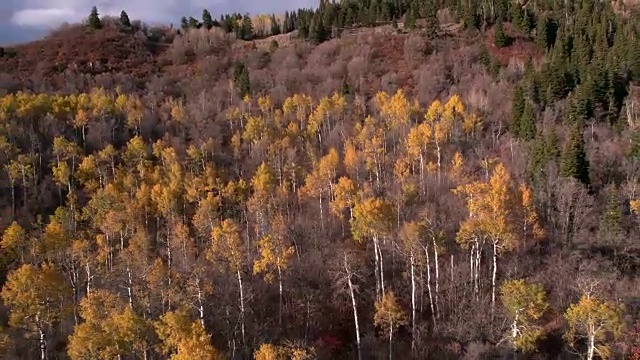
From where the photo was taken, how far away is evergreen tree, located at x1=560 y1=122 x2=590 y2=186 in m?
51.3

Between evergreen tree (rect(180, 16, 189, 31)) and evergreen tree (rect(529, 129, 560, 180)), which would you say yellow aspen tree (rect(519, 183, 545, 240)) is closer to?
evergreen tree (rect(529, 129, 560, 180))

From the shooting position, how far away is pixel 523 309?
30.6 metres

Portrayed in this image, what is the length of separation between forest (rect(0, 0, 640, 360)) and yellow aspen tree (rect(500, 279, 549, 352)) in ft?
0.43

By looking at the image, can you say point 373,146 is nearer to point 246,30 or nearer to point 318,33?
point 318,33

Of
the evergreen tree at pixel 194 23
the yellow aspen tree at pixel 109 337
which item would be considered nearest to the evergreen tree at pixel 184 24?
the evergreen tree at pixel 194 23

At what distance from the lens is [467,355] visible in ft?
105

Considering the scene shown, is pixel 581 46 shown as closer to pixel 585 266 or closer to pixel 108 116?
pixel 585 266

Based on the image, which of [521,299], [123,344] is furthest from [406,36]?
[123,344]

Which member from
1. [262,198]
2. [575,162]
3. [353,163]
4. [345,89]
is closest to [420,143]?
[353,163]

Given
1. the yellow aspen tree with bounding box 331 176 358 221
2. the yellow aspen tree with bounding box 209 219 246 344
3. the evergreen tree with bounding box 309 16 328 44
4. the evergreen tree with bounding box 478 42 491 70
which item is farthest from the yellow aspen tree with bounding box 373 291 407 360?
the evergreen tree with bounding box 309 16 328 44

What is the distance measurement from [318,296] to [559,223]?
75.3 ft

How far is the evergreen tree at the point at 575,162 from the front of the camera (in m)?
51.3

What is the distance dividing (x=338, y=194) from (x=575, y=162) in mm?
23033

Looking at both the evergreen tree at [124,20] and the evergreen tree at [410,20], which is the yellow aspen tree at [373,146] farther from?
the evergreen tree at [124,20]
